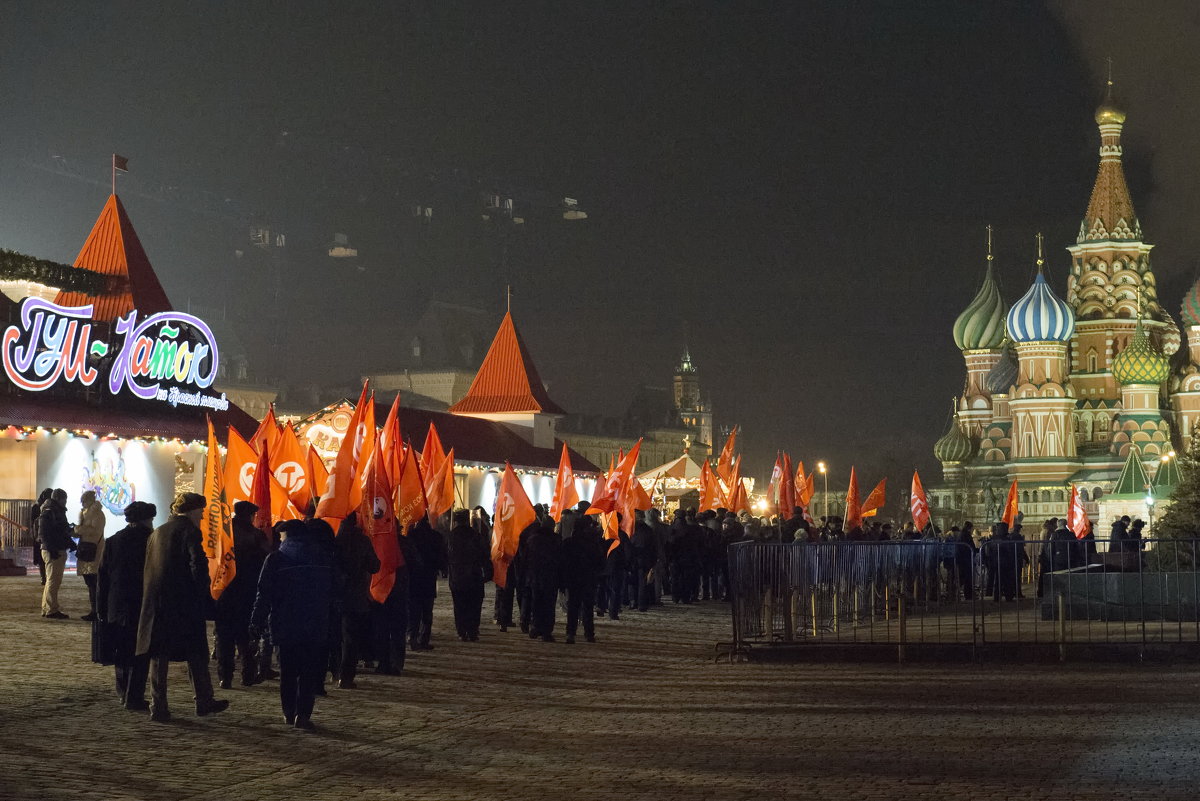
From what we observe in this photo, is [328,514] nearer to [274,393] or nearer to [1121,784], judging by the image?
[1121,784]

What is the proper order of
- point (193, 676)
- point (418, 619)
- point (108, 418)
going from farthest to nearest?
point (108, 418) → point (418, 619) → point (193, 676)

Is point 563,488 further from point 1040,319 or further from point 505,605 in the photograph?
point 1040,319

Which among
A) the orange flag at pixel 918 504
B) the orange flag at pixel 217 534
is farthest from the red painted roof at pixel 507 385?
the orange flag at pixel 217 534

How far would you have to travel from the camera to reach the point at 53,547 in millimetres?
22500

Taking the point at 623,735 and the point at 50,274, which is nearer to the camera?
the point at 623,735

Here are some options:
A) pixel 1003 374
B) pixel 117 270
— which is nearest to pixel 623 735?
pixel 117 270

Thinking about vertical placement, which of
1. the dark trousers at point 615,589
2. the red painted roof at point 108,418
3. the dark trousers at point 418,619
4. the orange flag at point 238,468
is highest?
the red painted roof at point 108,418

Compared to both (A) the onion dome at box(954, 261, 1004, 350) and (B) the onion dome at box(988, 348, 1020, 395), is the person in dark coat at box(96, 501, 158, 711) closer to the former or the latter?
(B) the onion dome at box(988, 348, 1020, 395)

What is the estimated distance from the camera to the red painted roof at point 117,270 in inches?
1890

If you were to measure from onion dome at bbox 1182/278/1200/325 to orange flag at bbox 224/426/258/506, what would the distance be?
102687mm

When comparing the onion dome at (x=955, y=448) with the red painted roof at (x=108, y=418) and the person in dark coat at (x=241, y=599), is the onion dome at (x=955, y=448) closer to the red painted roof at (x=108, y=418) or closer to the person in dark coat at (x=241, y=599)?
the red painted roof at (x=108, y=418)

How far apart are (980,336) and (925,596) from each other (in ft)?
372

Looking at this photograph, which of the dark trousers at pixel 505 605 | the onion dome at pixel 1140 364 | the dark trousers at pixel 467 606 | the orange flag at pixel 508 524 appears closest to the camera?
the dark trousers at pixel 467 606

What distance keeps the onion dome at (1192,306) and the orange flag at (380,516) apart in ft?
338
